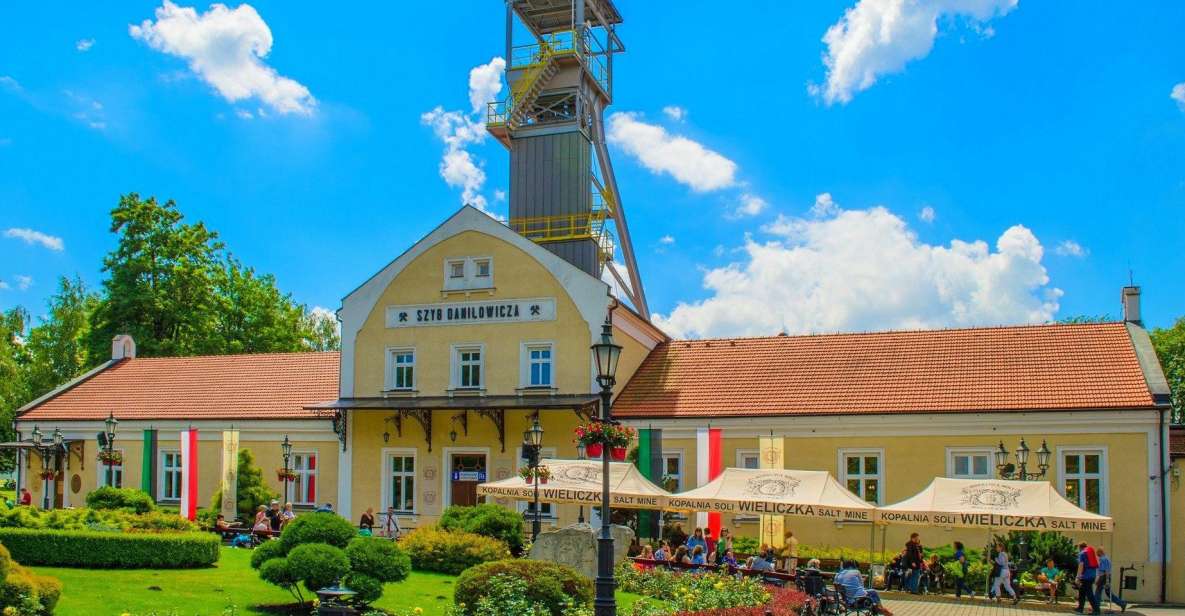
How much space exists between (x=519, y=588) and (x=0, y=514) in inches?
477

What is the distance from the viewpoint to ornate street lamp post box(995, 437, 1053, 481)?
26.7 metres

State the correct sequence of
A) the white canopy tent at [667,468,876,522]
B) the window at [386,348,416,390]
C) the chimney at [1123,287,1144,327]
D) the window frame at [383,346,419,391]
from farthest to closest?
the window at [386,348,416,390] < the window frame at [383,346,419,391] < the chimney at [1123,287,1144,327] < the white canopy tent at [667,468,876,522]


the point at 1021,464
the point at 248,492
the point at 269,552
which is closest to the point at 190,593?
the point at 269,552

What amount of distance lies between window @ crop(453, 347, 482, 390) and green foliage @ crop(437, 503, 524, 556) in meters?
6.95

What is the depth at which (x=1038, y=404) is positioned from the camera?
93.3 ft

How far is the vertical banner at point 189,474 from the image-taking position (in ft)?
117

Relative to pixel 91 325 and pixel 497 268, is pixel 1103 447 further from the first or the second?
pixel 91 325

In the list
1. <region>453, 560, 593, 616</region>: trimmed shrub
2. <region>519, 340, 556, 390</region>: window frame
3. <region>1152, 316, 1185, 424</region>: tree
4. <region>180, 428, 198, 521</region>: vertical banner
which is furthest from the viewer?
<region>1152, 316, 1185, 424</region>: tree

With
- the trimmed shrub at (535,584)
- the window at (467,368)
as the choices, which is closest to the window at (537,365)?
the window at (467,368)

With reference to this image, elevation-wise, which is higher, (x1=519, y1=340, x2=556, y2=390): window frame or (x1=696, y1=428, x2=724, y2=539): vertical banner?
(x1=519, y1=340, x2=556, y2=390): window frame

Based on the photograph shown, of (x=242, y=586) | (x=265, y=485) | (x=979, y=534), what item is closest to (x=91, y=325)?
(x=265, y=485)

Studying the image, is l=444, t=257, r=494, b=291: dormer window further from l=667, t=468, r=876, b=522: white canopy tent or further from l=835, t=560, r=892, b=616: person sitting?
l=835, t=560, r=892, b=616: person sitting

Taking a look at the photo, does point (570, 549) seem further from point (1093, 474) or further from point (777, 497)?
point (1093, 474)

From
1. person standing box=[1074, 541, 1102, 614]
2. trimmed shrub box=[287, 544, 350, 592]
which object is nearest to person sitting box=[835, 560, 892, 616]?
person standing box=[1074, 541, 1102, 614]
